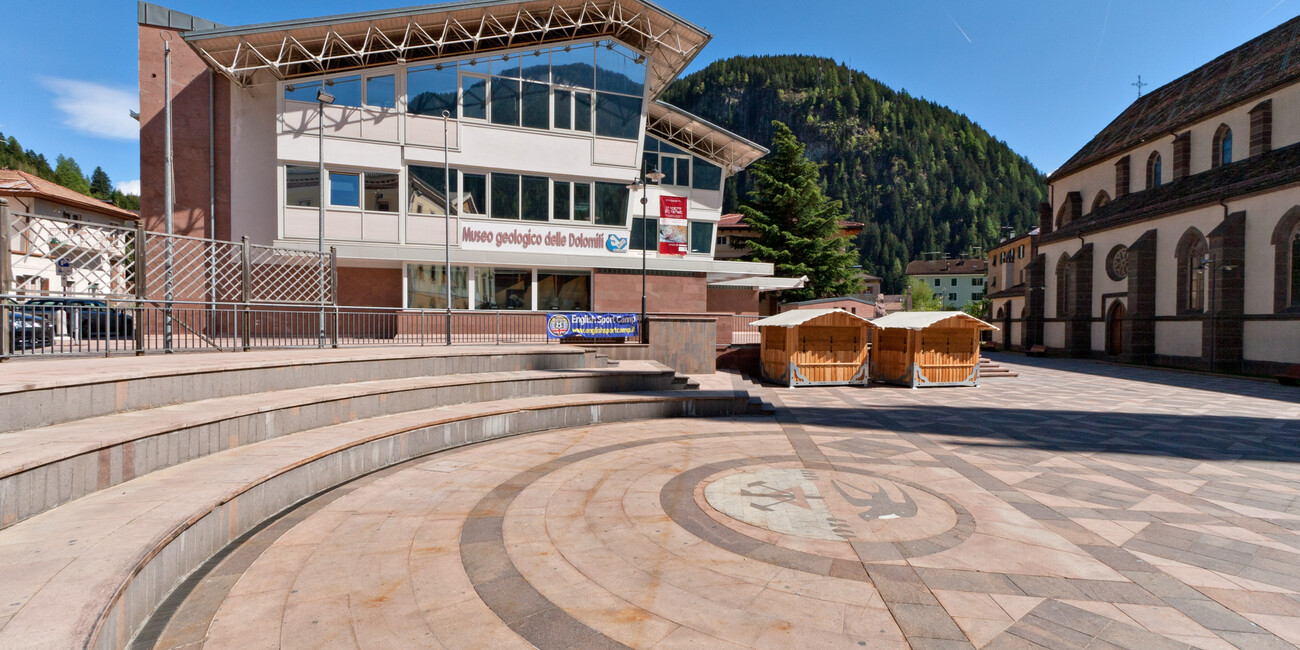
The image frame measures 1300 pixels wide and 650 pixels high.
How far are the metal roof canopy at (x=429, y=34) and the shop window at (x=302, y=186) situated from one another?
3.48 m

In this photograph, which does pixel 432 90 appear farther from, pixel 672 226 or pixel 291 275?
pixel 291 275

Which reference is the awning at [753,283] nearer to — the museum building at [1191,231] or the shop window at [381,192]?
the shop window at [381,192]

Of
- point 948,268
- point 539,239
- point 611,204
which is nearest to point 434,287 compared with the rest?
point 539,239

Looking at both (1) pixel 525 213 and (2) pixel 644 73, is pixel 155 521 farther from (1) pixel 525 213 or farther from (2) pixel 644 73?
(2) pixel 644 73

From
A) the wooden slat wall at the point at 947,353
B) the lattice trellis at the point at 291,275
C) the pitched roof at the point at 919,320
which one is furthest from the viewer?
the wooden slat wall at the point at 947,353

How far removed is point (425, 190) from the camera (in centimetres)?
2112

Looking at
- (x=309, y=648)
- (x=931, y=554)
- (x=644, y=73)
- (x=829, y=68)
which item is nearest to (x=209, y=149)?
(x=644, y=73)

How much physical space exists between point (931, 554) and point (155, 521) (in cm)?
611

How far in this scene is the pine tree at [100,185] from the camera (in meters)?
106

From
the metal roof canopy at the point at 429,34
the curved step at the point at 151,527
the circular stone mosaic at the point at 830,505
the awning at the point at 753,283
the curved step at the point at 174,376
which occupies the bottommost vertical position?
the circular stone mosaic at the point at 830,505

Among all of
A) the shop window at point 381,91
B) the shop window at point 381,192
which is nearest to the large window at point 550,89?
the shop window at point 381,91

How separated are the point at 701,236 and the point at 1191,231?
1000 inches

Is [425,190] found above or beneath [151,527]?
above

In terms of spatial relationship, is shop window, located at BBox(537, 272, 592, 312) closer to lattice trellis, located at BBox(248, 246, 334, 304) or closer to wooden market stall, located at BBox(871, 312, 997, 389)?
lattice trellis, located at BBox(248, 246, 334, 304)
